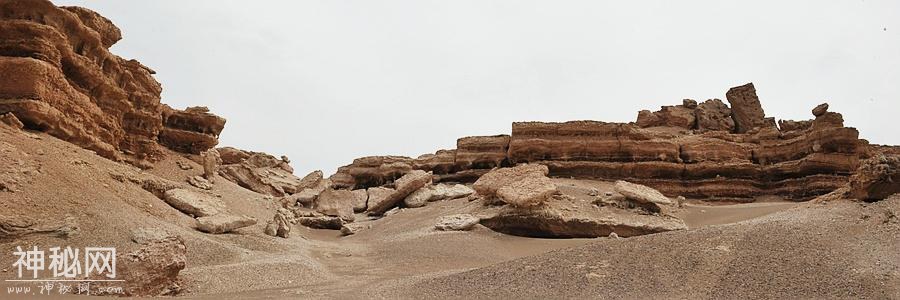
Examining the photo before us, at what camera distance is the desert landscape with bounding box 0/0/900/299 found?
6367 millimetres

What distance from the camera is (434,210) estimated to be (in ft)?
57.4

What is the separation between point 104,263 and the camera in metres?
6.51

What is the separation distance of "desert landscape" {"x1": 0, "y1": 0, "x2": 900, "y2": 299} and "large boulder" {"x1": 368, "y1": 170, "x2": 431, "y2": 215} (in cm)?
6

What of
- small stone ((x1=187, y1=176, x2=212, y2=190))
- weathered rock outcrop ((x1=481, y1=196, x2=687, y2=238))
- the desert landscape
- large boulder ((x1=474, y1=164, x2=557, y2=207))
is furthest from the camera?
small stone ((x1=187, y1=176, x2=212, y2=190))

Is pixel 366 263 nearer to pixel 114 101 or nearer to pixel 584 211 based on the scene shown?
pixel 584 211

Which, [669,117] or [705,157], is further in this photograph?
[669,117]

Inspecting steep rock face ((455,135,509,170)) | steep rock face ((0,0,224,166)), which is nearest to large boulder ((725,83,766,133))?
steep rock face ((455,135,509,170))

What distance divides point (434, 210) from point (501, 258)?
627cm

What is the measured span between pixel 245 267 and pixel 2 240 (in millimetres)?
3090

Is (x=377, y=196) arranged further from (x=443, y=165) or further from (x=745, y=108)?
(x=745, y=108)

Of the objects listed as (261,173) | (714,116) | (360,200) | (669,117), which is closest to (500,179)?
(360,200)

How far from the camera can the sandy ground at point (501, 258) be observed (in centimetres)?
600

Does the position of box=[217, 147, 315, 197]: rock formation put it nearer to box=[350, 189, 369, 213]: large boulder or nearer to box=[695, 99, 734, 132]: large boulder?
box=[350, 189, 369, 213]: large boulder

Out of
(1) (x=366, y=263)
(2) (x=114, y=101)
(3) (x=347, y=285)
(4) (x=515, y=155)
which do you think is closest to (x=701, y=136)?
(4) (x=515, y=155)
